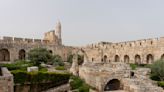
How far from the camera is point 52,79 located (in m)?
17.5

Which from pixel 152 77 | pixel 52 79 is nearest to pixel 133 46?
pixel 152 77

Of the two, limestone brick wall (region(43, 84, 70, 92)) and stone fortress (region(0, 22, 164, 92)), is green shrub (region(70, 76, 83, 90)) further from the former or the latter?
stone fortress (region(0, 22, 164, 92))

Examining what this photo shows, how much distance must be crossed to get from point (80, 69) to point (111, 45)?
19682 millimetres

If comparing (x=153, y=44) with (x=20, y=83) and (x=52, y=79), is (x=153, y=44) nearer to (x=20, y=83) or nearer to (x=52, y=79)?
(x=52, y=79)

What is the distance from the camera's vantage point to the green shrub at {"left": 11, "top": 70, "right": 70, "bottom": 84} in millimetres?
15039

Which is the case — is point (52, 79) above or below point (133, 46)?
below

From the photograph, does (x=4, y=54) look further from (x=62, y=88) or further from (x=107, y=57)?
(x=62, y=88)

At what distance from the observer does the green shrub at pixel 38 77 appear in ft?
49.3

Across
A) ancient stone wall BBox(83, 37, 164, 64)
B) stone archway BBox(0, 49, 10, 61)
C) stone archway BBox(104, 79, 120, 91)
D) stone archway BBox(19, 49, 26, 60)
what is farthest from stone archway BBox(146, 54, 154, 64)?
stone archway BBox(0, 49, 10, 61)

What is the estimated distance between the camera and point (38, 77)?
16.4 meters

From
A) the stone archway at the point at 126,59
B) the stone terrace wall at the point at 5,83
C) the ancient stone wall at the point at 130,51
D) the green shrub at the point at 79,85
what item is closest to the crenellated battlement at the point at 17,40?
the ancient stone wall at the point at 130,51

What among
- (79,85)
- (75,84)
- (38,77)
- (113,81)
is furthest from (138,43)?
(38,77)

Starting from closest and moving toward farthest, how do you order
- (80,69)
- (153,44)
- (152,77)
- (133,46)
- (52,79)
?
(52,79) < (80,69) < (152,77) < (153,44) < (133,46)

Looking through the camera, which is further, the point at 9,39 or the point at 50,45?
the point at 50,45
